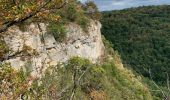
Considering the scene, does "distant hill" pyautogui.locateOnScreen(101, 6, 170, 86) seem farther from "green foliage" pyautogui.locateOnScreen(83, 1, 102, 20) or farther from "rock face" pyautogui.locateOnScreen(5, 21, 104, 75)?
"rock face" pyautogui.locateOnScreen(5, 21, 104, 75)

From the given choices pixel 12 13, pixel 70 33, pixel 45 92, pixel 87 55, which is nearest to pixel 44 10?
pixel 12 13

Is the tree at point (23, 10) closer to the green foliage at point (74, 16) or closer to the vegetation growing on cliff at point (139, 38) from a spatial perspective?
the green foliage at point (74, 16)

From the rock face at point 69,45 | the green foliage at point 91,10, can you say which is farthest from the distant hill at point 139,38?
the rock face at point 69,45

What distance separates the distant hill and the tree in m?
113

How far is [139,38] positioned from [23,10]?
151894 millimetres

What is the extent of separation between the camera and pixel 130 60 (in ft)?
466

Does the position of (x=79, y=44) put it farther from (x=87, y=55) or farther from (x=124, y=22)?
(x=124, y=22)

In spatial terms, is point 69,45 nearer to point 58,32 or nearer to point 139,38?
point 58,32

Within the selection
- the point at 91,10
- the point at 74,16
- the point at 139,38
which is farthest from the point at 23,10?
the point at 139,38

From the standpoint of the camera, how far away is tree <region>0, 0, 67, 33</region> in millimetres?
12820

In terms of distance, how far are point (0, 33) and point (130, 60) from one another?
12938 cm

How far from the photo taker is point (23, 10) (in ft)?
41.9

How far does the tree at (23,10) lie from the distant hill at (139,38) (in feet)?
370

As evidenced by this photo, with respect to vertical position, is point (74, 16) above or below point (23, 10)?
below
